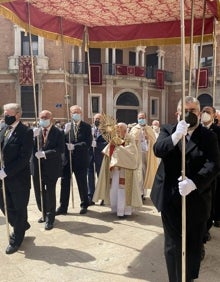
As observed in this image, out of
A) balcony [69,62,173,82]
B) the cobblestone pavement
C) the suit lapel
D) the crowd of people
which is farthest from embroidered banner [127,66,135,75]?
the suit lapel

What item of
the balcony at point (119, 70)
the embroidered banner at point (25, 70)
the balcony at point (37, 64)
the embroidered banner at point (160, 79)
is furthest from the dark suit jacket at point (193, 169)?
the embroidered banner at point (160, 79)

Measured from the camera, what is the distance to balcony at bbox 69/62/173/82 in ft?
93.6

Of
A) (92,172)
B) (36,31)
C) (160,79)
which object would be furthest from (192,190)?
(160,79)

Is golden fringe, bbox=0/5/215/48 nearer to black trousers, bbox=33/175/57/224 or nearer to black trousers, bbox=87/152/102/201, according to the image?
black trousers, bbox=87/152/102/201

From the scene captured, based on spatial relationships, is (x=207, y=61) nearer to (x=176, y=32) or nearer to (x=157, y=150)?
(x=176, y=32)

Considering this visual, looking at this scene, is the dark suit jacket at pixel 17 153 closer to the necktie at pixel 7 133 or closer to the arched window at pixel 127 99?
the necktie at pixel 7 133

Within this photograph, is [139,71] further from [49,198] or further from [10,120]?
[10,120]

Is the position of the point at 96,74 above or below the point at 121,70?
below

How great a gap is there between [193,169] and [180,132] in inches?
16.8

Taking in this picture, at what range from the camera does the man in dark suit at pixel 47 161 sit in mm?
5805

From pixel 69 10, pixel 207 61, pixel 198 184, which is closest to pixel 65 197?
pixel 69 10

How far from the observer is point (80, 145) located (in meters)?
6.75

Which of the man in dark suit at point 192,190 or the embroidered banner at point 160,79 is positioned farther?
the embroidered banner at point 160,79

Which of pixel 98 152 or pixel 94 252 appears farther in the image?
pixel 98 152
